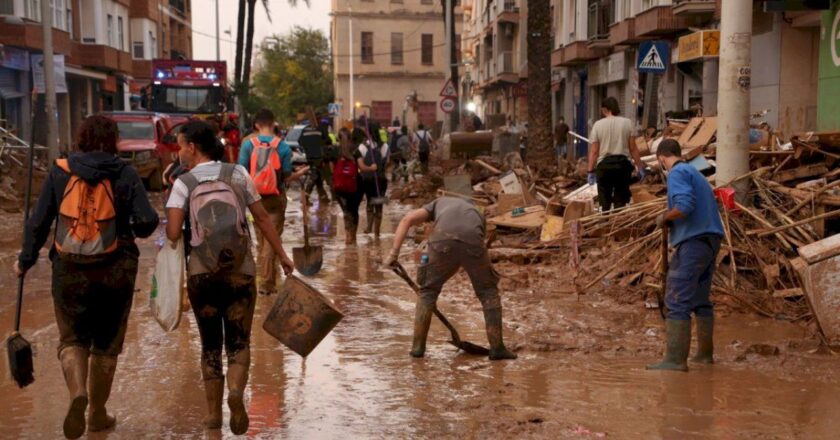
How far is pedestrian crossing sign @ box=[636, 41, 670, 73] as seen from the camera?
16234 mm

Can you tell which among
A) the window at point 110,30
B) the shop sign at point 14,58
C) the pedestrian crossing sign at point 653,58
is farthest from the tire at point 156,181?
the window at point 110,30

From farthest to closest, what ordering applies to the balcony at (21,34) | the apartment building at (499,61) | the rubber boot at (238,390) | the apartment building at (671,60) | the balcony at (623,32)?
the apartment building at (499,61)
the balcony at (21,34)
the balcony at (623,32)
the apartment building at (671,60)
the rubber boot at (238,390)

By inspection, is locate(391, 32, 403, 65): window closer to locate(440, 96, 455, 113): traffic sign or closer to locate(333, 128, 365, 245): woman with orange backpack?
locate(440, 96, 455, 113): traffic sign

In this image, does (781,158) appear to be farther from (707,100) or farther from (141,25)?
(141,25)

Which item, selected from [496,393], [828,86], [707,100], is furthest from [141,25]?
[496,393]

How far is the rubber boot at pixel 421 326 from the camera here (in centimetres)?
781

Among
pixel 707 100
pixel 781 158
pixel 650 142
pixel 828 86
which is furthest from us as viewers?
pixel 707 100

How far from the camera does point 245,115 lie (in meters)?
45.7

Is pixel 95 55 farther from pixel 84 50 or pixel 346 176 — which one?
pixel 346 176

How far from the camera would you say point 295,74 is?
8031cm

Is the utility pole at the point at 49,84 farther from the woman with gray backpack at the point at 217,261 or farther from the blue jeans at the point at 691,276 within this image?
the woman with gray backpack at the point at 217,261

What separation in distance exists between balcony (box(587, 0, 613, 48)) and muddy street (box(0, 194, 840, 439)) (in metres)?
25.6

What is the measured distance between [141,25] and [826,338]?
161 ft

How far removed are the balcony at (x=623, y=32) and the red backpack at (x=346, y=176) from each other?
1582 centimetres
